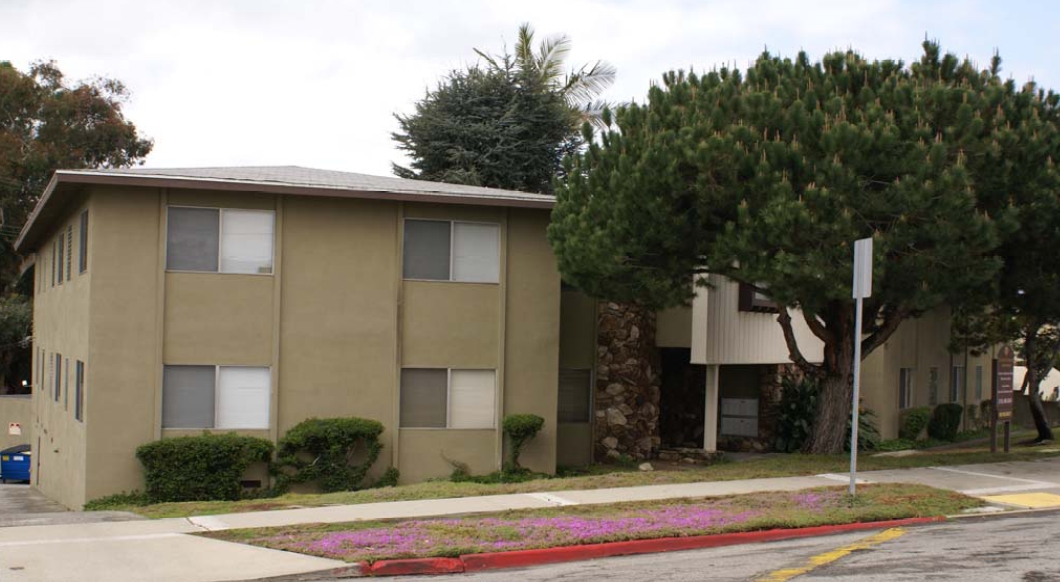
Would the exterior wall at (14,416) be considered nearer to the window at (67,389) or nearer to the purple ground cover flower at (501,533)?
the window at (67,389)

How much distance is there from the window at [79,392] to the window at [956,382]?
82.2 feet

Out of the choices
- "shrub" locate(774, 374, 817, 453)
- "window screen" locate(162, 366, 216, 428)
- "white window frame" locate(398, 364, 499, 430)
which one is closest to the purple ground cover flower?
"white window frame" locate(398, 364, 499, 430)

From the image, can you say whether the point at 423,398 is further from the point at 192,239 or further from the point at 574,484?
the point at 574,484

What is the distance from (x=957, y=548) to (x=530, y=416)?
9.94m

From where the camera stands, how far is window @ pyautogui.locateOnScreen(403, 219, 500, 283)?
19.3m

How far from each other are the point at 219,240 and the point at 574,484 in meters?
7.70

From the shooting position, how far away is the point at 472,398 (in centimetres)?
1953

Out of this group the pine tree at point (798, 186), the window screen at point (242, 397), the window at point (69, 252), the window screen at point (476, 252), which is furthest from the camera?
the window at point (69, 252)

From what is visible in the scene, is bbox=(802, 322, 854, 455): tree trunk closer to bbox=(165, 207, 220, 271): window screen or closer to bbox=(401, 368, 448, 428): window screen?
bbox=(401, 368, 448, 428): window screen

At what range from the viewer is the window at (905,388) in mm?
29084

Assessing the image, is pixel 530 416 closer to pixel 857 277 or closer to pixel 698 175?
pixel 698 175

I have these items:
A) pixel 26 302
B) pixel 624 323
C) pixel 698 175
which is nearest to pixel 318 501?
pixel 698 175

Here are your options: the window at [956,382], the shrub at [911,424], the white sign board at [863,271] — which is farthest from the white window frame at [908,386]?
the white sign board at [863,271]

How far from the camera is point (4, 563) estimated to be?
979 cm
